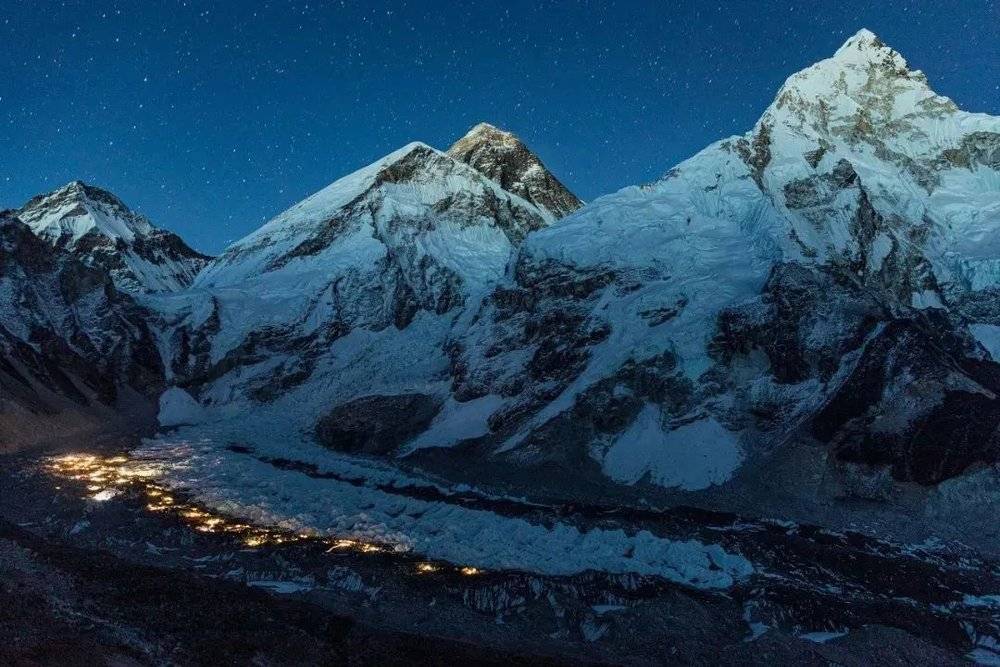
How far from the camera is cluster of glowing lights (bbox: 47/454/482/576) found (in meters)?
40.2

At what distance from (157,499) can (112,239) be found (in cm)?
13704

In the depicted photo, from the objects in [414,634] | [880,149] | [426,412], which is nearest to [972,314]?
[880,149]

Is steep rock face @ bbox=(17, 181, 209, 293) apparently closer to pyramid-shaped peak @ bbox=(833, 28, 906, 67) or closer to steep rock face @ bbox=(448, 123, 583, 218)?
steep rock face @ bbox=(448, 123, 583, 218)

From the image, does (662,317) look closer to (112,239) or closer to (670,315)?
(670,315)

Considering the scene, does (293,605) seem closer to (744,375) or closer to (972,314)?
(744,375)

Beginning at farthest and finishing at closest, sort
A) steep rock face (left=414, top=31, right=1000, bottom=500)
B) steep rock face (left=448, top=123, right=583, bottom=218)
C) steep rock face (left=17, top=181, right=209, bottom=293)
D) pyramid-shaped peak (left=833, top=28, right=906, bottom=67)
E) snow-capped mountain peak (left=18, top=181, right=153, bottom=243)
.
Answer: snow-capped mountain peak (left=18, top=181, right=153, bottom=243) → steep rock face (left=448, top=123, right=583, bottom=218) → steep rock face (left=17, top=181, right=209, bottom=293) → pyramid-shaped peak (left=833, top=28, right=906, bottom=67) → steep rock face (left=414, top=31, right=1000, bottom=500)

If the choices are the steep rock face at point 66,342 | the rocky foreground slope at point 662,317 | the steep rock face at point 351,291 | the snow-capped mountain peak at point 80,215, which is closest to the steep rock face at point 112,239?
the snow-capped mountain peak at point 80,215

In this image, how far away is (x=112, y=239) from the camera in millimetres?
165125

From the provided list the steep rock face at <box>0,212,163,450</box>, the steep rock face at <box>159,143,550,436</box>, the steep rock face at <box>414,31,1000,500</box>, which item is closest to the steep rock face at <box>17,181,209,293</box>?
the steep rock face at <box>159,143,550,436</box>

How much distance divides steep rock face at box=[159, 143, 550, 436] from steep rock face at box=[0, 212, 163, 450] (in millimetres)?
6062

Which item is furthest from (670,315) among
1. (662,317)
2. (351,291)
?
(351,291)

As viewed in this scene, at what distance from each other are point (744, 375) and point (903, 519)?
22709 millimetres

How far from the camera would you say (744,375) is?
70375 mm

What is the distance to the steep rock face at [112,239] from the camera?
516 ft
